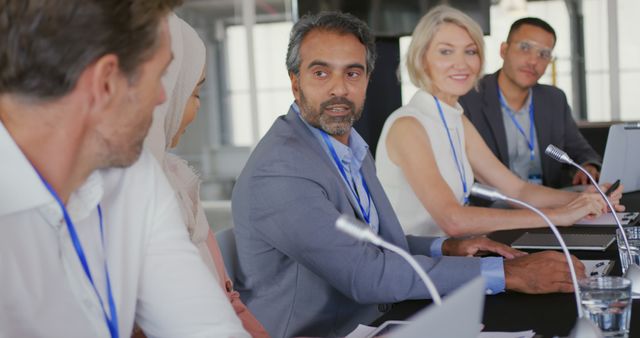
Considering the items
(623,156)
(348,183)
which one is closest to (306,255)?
(348,183)

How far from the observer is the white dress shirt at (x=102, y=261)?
132 cm

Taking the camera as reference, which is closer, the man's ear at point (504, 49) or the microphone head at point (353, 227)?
the microphone head at point (353, 227)

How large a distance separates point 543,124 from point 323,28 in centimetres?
247

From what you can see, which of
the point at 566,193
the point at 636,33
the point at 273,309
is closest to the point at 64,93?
the point at 273,309

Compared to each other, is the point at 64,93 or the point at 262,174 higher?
the point at 64,93

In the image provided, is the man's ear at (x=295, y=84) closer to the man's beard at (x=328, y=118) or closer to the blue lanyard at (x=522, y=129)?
the man's beard at (x=328, y=118)

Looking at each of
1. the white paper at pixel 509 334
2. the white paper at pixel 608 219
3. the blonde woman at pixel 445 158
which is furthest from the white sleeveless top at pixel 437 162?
the white paper at pixel 509 334

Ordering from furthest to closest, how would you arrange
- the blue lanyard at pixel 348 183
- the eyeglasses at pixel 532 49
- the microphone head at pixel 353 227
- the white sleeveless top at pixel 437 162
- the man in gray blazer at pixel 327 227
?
1. the eyeglasses at pixel 532 49
2. the white sleeveless top at pixel 437 162
3. the blue lanyard at pixel 348 183
4. the man in gray blazer at pixel 327 227
5. the microphone head at pixel 353 227

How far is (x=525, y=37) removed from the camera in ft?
15.5

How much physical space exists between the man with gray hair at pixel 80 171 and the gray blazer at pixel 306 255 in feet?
1.96

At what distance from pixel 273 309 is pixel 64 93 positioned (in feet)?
3.87

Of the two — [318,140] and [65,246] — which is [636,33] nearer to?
[318,140]

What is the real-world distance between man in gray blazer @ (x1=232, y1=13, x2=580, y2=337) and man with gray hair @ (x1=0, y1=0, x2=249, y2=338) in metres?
0.61

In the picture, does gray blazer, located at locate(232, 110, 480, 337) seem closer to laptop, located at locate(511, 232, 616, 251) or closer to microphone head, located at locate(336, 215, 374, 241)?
laptop, located at locate(511, 232, 616, 251)
